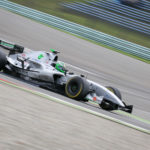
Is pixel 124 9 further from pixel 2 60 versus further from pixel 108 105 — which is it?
pixel 108 105

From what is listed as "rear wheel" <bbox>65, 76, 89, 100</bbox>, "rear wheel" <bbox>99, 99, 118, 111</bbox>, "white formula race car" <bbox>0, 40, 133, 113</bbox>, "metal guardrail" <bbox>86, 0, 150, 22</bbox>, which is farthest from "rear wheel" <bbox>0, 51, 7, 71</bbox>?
"metal guardrail" <bbox>86, 0, 150, 22</bbox>

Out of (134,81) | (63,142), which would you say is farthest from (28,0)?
(63,142)

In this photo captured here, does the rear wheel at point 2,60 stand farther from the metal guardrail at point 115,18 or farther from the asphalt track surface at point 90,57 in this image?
the metal guardrail at point 115,18

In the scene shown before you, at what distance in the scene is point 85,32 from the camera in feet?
53.1

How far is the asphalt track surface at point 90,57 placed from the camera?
10820 mm

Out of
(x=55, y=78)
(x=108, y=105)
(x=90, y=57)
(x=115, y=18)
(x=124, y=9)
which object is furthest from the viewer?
(x=124, y=9)

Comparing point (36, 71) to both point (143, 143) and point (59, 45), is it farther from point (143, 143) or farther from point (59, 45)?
point (59, 45)

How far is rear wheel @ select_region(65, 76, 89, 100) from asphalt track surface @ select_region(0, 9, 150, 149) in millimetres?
2525

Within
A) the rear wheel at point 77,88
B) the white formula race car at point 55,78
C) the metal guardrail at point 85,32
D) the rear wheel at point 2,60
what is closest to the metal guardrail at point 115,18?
the metal guardrail at point 85,32

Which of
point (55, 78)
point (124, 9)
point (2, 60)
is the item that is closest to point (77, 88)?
point (55, 78)

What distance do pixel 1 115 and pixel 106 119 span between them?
7.21 ft

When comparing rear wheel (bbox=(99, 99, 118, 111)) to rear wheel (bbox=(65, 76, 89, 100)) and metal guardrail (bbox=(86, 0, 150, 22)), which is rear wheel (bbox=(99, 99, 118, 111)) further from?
metal guardrail (bbox=(86, 0, 150, 22))

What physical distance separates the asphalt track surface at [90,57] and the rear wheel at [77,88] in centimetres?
252

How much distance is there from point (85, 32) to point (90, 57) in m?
3.10
